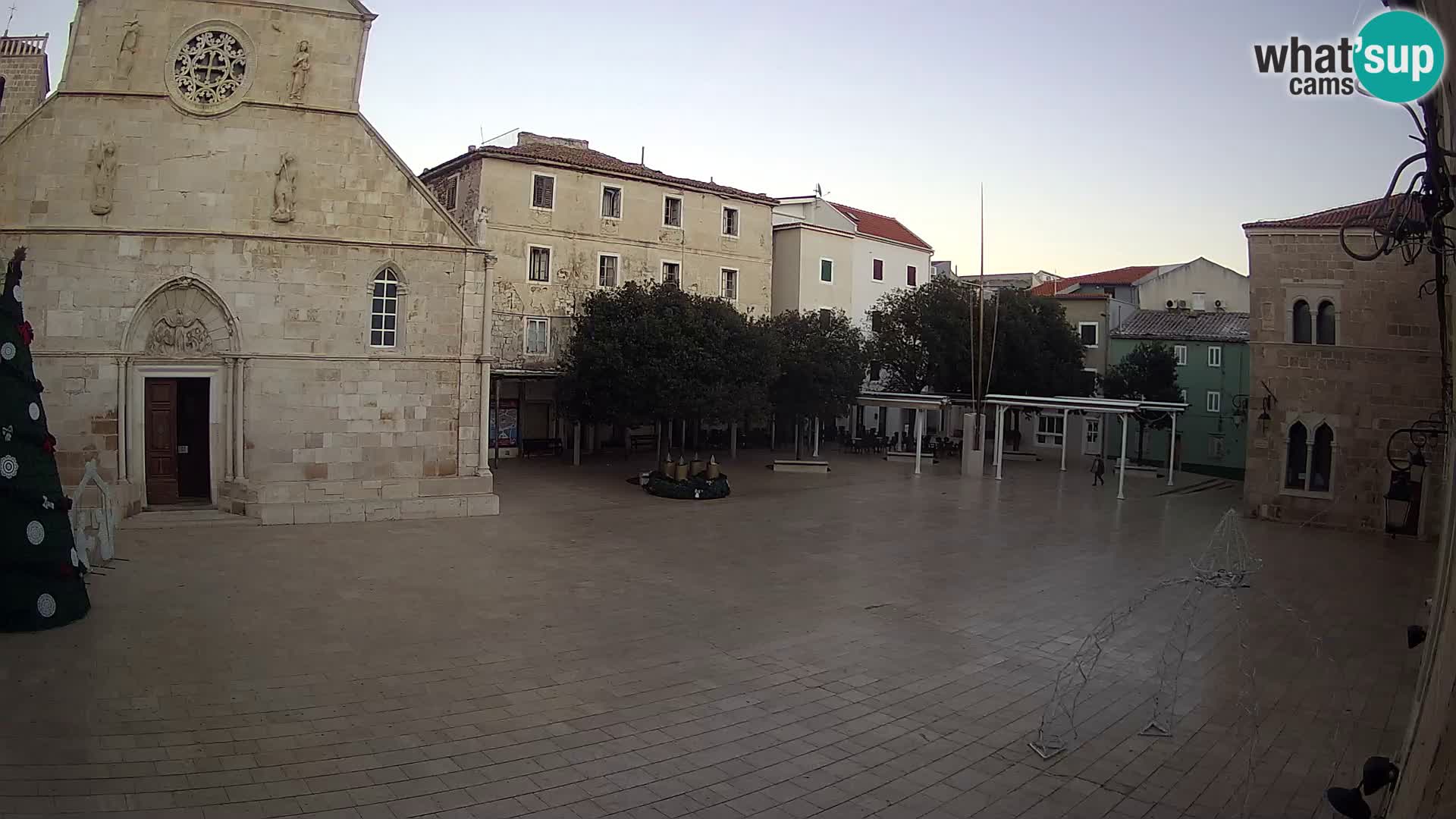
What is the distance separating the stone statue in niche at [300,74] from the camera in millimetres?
19031

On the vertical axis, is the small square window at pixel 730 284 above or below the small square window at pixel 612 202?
below

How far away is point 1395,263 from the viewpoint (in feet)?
73.4

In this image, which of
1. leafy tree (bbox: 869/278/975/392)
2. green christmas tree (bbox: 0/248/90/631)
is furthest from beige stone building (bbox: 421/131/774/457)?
green christmas tree (bbox: 0/248/90/631)

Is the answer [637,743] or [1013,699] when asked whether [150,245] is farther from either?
[1013,699]

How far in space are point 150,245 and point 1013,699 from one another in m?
18.0

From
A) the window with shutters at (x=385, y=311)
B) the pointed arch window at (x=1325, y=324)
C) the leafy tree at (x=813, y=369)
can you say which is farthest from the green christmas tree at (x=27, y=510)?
the pointed arch window at (x=1325, y=324)

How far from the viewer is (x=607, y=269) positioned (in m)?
33.7

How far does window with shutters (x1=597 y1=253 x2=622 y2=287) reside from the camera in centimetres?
3341

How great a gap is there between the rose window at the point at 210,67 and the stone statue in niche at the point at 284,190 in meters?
1.75

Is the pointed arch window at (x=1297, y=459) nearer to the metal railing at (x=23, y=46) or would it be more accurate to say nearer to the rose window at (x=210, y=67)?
the rose window at (x=210, y=67)

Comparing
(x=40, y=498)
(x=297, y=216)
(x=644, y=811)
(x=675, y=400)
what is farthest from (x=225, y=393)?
(x=644, y=811)

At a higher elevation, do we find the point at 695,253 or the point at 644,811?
the point at 695,253

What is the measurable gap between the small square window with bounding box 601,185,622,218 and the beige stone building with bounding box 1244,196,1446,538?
2059 centimetres

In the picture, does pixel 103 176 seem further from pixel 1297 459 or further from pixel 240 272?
pixel 1297 459
